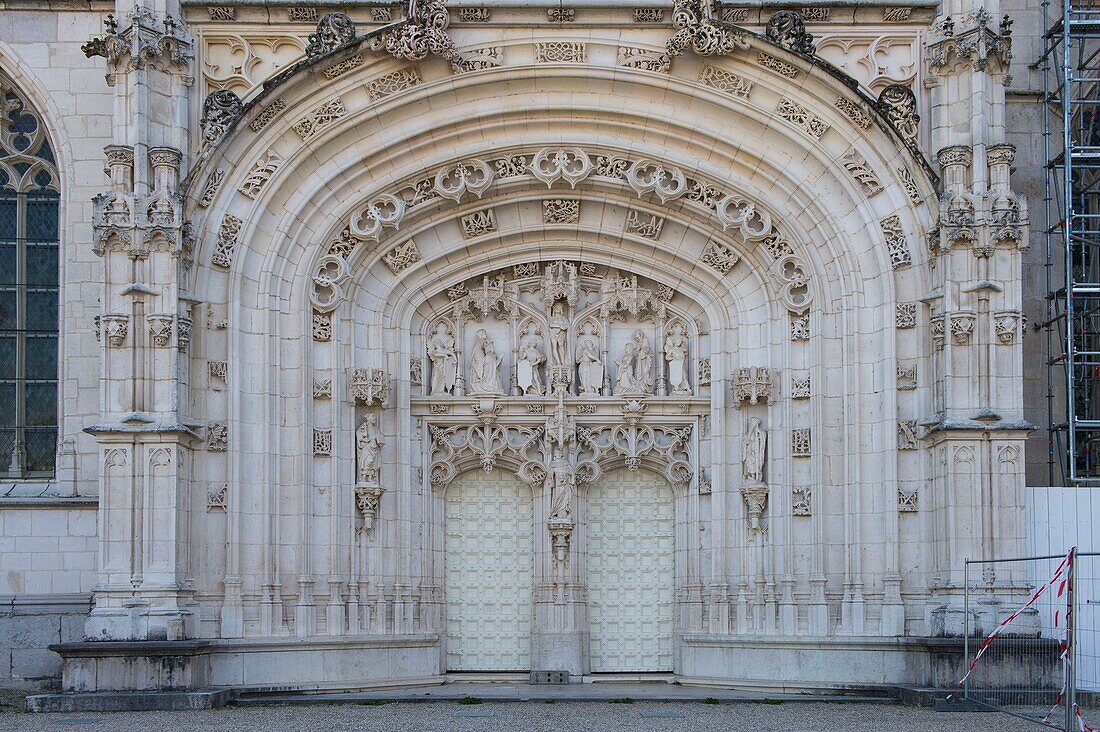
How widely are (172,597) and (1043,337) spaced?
11.3 meters

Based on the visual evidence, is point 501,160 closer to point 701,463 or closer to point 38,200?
point 701,463

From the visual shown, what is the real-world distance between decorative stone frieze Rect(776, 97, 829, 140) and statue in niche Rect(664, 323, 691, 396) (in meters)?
3.06

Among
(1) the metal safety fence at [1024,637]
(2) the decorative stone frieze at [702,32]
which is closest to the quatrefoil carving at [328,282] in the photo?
(2) the decorative stone frieze at [702,32]

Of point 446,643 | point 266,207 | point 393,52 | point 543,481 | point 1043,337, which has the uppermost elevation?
point 393,52

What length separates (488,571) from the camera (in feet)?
66.8

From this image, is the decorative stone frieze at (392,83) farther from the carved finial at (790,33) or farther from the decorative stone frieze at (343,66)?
the carved finial at (790,33)

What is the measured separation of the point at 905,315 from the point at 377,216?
6595 mm

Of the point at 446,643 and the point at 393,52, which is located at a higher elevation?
the point at 393,52

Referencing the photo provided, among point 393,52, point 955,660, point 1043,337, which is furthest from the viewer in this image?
point 1043,337

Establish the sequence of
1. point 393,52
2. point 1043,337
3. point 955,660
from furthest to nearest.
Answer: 1. point 1043,337
2. point 393,52
3. point 955,660

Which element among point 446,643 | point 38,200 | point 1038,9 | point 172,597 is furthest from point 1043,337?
point 38,200

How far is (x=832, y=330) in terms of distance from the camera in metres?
19.4

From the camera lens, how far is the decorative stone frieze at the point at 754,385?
64.4ft

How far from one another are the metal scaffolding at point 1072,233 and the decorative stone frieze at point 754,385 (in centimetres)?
355
